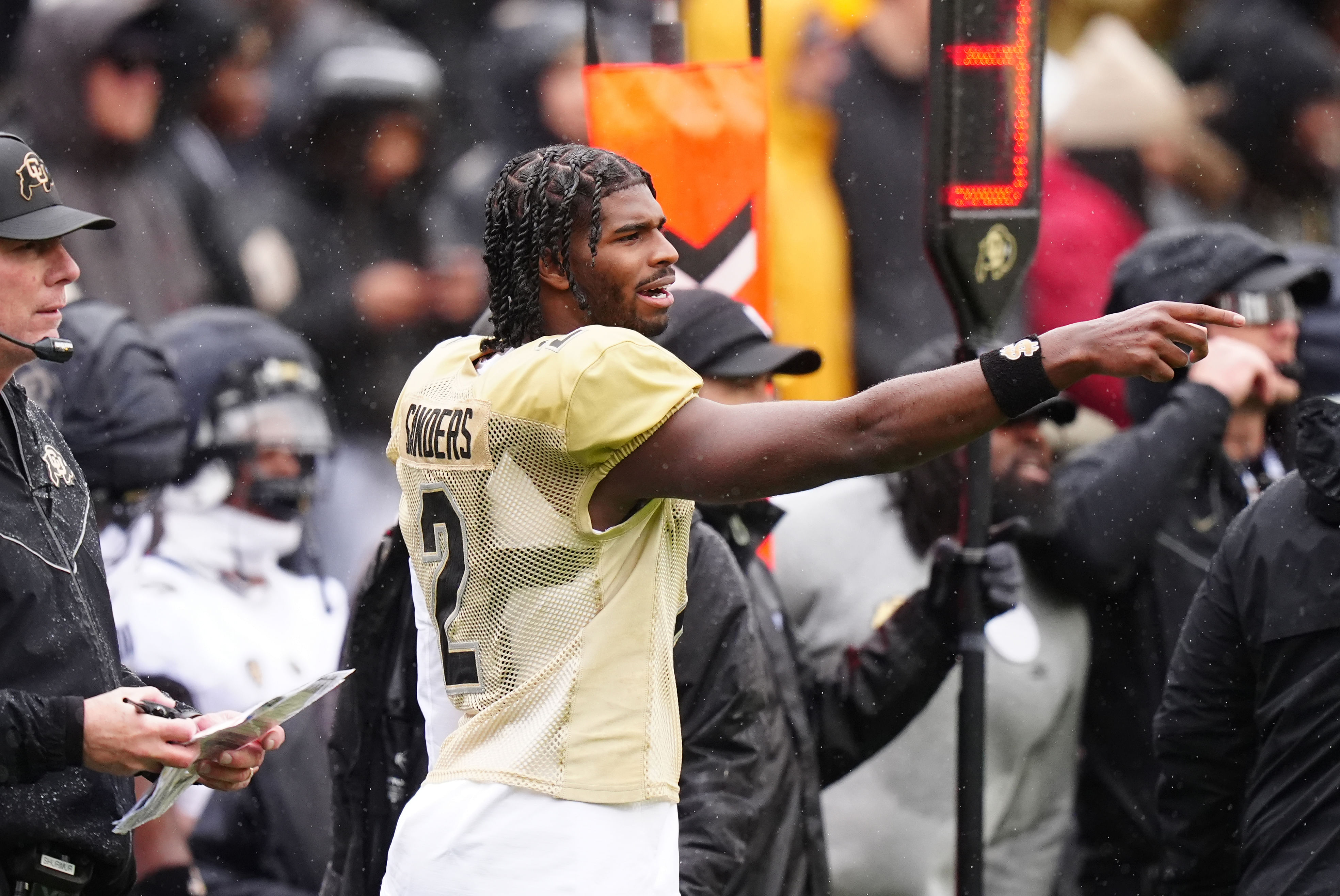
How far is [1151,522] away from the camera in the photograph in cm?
494

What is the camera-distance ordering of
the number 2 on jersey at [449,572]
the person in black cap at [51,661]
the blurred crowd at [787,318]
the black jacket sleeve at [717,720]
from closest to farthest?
the number 2 on jersey at [449,572] < the person in black cap at [51,661] < the black jacket sleeve at [717,720] < the blurred crowd at [787,318]

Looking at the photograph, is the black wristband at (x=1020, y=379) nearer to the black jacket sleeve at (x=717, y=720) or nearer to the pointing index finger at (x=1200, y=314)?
the pointing index finger at (x=1200, y=314)

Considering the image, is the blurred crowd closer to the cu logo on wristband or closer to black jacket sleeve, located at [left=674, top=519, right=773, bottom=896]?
black jacket sleeve, located at [left=674, top=519, right=773, bottom=896]

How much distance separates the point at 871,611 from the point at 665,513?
2114mm

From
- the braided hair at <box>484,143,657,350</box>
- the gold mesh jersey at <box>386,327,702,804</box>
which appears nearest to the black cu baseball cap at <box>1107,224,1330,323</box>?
the braided hair at <box>484,143,657,350</box>

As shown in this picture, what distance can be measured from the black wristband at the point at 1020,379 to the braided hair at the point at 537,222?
0.65 m

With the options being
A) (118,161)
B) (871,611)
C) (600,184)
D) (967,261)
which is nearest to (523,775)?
(600,184)

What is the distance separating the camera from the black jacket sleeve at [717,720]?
3.57 meters

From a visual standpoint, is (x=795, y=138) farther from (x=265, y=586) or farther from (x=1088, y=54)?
(x=265, y=586)

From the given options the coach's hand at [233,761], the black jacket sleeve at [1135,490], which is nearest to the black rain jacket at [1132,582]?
the black jacket sleeve at [1135,490]

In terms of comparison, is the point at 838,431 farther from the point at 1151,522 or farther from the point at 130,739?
the point at 1151,522

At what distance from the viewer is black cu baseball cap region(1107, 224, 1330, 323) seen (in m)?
5.14

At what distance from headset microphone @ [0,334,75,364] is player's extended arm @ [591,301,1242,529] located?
1021mm

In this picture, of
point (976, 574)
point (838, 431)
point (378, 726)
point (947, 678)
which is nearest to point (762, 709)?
point (976, 574)
